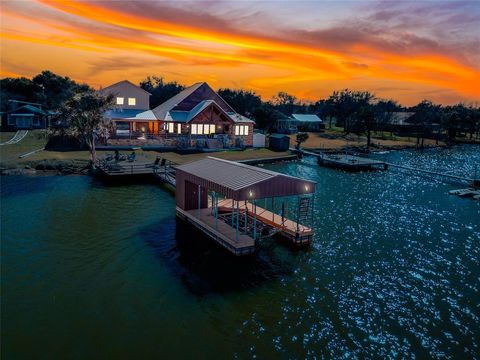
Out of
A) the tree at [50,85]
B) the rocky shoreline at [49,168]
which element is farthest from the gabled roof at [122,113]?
the tree at [50,85]

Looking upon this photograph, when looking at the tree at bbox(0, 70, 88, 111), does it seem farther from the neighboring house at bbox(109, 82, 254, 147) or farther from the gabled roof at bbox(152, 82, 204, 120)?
the neighboring house at bbox(109, 82, 254, 147)

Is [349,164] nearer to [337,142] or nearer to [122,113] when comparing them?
[337,142]

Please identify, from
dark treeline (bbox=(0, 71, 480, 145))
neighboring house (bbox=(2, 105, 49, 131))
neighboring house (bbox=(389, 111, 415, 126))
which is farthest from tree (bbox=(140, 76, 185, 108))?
neighboring house (bbox=(389, 111, 415, 126))

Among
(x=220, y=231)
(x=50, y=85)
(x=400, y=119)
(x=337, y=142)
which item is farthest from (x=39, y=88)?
(x=400, y=119)

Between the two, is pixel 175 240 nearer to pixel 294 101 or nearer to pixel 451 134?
pixel 451 134

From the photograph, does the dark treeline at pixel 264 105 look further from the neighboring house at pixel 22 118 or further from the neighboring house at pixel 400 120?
the neighboring house at pixel 22 118

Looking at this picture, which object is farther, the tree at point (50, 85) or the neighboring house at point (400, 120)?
the neighboring house at point (400, 120)

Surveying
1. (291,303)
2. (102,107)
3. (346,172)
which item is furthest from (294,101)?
(291,303)
